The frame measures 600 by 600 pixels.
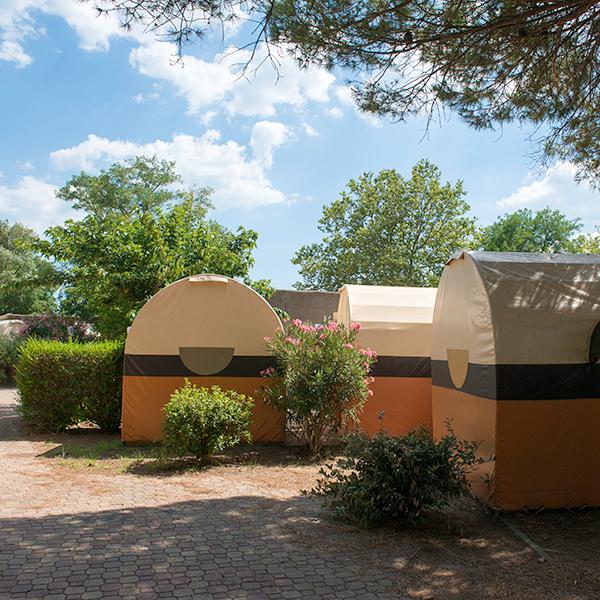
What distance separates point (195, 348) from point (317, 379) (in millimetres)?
2566

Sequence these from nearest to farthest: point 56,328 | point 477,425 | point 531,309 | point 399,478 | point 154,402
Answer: point 399,478 → point 531,309 → point 477,425 → point 154,402 → point 56,328

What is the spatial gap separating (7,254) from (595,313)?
3832 centimetres

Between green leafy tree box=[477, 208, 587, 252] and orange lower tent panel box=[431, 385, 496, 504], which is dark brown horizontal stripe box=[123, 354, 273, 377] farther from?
green leafy tree box=[477, 208, 587, 252]

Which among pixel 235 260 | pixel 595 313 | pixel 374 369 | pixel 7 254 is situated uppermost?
pixel 7 254

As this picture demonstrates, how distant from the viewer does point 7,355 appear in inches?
877

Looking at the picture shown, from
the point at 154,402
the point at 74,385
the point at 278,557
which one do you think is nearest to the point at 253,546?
the point at 278,557

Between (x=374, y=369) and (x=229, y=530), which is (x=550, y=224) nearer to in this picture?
(x=374, y=369)

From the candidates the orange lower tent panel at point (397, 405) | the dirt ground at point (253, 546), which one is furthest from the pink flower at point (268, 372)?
the dirt ground at point (253, 546)

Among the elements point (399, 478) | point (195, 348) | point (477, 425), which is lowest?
point (399, 478)

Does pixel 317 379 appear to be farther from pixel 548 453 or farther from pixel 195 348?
pixel 548 453

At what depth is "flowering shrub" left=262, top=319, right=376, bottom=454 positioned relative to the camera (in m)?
9.51

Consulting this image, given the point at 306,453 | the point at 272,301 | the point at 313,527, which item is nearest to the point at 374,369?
the point at 306,453

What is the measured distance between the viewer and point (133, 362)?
34.9 feet

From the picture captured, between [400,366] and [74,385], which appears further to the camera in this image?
[74,385]
